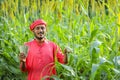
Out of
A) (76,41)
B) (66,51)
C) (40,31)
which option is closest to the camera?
(66,51)

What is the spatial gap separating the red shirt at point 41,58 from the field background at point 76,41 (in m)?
0.12

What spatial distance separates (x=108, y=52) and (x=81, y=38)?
0.72 m

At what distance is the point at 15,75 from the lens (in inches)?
201

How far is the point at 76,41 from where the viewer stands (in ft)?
15.3

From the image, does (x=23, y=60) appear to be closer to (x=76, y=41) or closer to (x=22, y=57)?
(x=22, y=57)

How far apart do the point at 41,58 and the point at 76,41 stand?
0.58 meters

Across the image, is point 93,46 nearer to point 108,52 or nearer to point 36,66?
point 108,52

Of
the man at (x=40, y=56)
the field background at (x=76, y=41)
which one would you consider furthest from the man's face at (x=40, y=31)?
the field background at (x=76, y=41)

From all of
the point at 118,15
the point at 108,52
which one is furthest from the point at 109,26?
the point at 118,15

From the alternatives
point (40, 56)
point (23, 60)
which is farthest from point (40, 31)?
point (23, 60)

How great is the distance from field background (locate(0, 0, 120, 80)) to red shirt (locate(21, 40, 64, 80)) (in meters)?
0.12

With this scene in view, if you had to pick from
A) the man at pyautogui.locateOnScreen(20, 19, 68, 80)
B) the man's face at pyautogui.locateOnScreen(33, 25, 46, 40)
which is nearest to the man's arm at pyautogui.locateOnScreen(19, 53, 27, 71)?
the man at pyautogui.locateOnScreen(20, 19, 68, 80)

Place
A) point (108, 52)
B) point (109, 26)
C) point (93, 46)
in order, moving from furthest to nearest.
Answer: point (109, 26)
point (108, 52)
point (93, 46)

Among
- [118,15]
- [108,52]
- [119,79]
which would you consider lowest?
[119,79]
